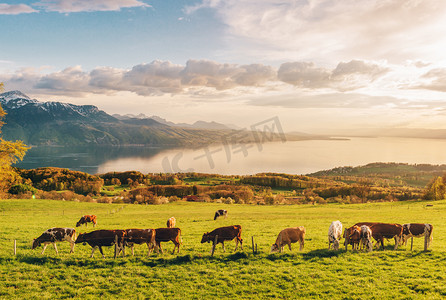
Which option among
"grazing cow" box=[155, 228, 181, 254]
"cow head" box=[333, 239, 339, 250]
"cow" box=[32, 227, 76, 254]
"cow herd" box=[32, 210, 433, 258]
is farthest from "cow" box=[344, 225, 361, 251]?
"cow" box=[32, 227, 76, 254]

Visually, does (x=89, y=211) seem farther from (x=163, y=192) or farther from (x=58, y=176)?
(x=58, y=176)

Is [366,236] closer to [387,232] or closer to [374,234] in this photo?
[374,234]

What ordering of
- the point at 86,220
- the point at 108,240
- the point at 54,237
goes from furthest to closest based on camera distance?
1. the point at 86,220
2. the point at 54,237
3. the point at 108,240

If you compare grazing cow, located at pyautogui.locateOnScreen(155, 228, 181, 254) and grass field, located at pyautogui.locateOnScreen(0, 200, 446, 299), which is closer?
grass field, located at pyautogui.locateOnScreen(0, 200, 446, 299)

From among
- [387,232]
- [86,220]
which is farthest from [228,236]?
[86,220]

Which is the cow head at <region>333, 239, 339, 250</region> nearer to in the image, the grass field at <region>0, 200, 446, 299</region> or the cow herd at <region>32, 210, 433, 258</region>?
the cow herd at <region>32, 210, 433, 258</region>

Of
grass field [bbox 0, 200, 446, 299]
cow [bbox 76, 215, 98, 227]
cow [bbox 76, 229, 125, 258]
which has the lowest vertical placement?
cow [bbox 76, 215, 98, 227]

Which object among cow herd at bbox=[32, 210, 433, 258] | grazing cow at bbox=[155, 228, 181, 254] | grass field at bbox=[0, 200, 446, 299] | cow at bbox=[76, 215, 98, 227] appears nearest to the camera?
grass field at bbox=[0, 200, 446, 299]

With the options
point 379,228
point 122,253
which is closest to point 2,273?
point 122,253

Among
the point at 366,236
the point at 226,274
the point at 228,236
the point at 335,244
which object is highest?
the point at 366,236

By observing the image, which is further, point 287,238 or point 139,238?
point 287,238

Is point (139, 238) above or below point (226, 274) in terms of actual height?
above

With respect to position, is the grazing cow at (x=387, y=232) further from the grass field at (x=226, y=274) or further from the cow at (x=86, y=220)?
the cow at (x=86, y=220)

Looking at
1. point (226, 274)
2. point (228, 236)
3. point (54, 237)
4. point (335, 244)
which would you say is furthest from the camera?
point (228, 236)
